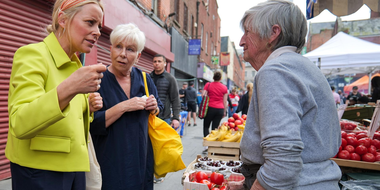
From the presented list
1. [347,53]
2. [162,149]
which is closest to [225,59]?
[347,53]

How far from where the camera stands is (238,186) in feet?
4.74

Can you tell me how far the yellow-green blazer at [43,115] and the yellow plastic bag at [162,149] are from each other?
2.92 feet

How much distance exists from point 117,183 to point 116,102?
64cm

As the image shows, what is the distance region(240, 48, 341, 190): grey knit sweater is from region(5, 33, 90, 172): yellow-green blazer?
874 mm

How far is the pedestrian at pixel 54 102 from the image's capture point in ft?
3.18

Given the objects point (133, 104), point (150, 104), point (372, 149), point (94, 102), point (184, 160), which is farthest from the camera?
point (184, 160)

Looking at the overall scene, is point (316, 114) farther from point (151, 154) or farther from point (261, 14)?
point (151, 154)

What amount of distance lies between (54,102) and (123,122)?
93 cm

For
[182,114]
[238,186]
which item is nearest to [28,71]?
[238,186]

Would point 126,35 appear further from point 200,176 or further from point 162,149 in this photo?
point 200,176

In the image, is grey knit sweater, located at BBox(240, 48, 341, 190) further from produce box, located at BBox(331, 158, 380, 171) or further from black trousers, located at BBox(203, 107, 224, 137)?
black trousers, located at BBox(203, 107, 224, 137)

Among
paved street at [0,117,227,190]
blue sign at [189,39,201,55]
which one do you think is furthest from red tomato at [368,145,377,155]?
blue sign at [189,39,201,55]

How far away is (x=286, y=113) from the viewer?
0.97 meters

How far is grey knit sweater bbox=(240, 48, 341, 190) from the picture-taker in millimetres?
959
